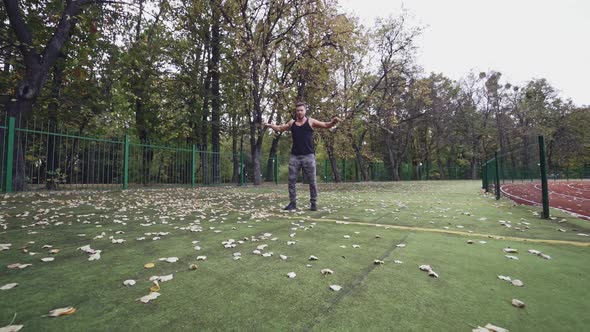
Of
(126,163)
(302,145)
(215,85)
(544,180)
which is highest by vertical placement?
(215,85)

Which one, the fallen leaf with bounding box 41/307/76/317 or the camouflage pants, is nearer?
the fallen leaf with bounding box 41/307/76/317

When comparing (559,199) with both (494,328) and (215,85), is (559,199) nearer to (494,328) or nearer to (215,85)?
(494,328)

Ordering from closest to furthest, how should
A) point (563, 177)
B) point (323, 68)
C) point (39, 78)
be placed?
point (39, 78) < point (323, 68) < point (563, 177)

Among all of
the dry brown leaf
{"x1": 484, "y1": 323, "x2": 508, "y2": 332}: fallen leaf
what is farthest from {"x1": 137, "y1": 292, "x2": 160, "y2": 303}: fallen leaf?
{"x1": 484, "y1": 323, "x2": 508, "y2": 332}: fallen leaf

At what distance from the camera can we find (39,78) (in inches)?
386

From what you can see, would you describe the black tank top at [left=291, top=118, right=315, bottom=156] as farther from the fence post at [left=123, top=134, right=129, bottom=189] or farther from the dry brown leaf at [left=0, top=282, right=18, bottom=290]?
the fence post at [left=123, top=134, right=129, bottom=189]

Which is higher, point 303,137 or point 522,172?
point 303,137

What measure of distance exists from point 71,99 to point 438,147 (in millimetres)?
41930

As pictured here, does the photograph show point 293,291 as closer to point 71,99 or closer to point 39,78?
point 39,78

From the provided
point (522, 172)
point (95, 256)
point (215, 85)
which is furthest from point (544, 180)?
point (215, 85)

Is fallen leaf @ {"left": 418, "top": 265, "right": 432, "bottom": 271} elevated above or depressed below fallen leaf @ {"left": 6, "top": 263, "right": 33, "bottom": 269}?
below

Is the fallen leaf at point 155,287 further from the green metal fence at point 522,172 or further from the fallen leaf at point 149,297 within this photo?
the green metal fence at point 522,172

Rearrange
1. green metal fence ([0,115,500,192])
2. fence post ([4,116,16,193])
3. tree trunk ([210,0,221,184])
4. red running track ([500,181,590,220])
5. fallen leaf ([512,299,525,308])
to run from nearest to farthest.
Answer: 1. fallen leaf ([512,299,525,308])
2. red running track ([500,181,590,220])
3. fence post ([4,116,16,193])
4. green metal fence ([0,115,500,192])
5. tree trunk ([210,0,221,184])

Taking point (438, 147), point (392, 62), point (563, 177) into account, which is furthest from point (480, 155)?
point (392, 62)
